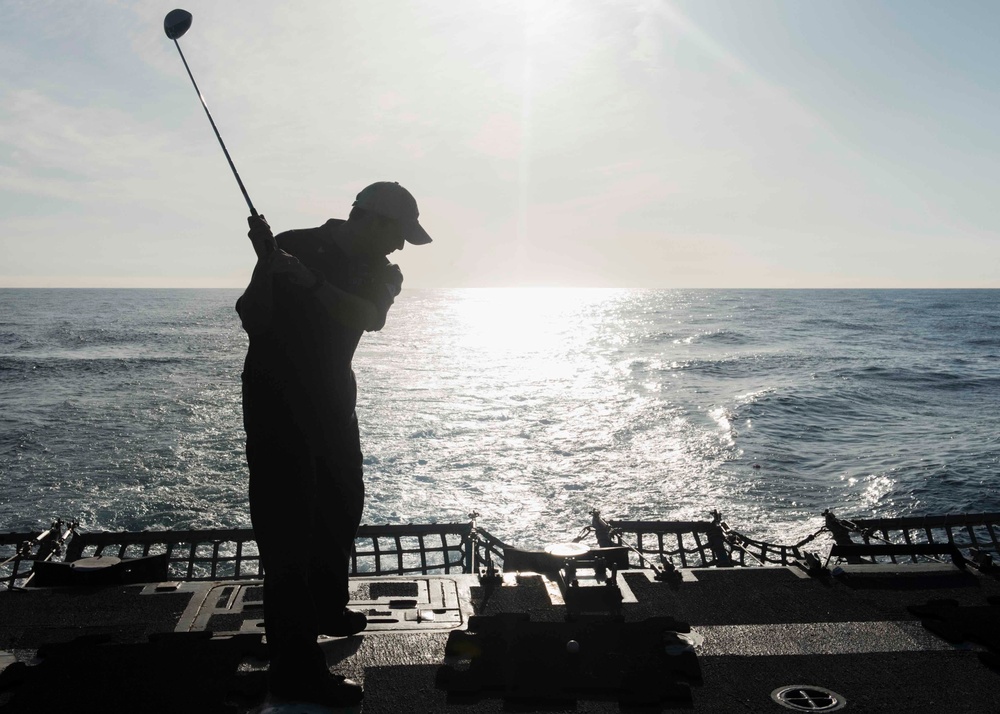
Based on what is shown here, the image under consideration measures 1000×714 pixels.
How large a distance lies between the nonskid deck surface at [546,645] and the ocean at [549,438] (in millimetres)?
14575

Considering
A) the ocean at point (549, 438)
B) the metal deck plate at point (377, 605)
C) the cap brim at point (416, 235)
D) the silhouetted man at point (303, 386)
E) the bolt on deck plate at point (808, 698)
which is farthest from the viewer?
the ocean at point (549, 438)

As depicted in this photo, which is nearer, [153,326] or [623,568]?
[623,568]

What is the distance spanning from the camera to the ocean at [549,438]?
2519 cm

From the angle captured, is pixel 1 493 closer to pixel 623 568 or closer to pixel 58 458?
pixel 58 458

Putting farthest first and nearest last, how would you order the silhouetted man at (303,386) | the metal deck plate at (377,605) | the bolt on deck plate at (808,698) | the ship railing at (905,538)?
the ship railing at (905,538), the metal deck plate at (377,605), the bolt on deck plate at (808,698), the silhouetted man at (303,386)

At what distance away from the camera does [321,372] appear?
16.3 ft

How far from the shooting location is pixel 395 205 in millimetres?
5188

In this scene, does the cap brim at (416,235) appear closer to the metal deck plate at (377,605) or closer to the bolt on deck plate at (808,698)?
the metal deck plate at (377,605)

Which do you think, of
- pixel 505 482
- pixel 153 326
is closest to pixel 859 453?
pixel 505 482

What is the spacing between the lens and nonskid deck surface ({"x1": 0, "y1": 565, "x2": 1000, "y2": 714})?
5.10 m

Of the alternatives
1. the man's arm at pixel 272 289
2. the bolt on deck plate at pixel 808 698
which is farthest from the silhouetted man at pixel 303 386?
the bolt on deck plate at pixel 808 698

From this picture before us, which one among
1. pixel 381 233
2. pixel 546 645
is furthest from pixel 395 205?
pixel 546 645

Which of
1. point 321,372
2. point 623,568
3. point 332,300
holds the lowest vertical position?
point 623,568

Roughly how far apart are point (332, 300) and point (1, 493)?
2728 centimetres
